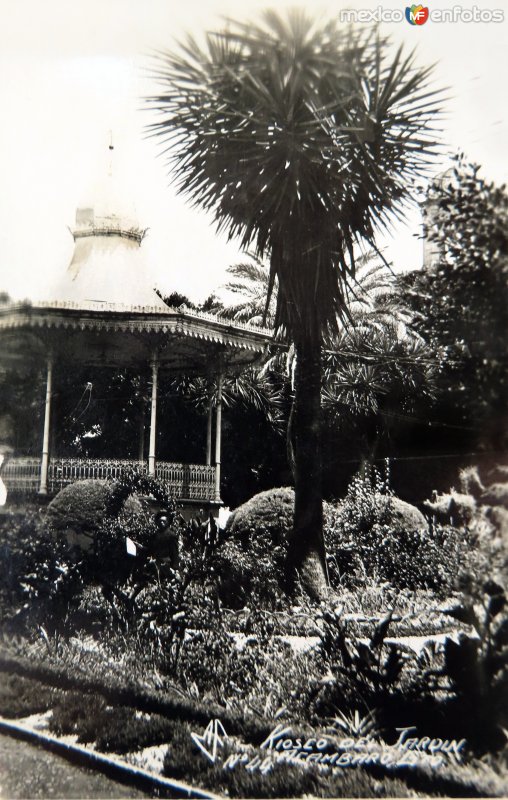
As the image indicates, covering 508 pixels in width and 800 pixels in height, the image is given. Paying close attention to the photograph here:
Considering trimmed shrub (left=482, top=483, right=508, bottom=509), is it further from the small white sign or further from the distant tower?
the small white sign

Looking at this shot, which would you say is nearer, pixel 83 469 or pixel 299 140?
pixel 299 140

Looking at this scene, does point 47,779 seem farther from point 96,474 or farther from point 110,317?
point 110,317

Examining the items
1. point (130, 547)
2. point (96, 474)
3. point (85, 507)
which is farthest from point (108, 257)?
point (130, 547)

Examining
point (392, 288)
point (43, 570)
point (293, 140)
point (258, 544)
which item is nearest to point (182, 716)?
point (258, 544)

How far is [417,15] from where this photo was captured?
179 inches

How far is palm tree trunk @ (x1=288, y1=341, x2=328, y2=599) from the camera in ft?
19.5

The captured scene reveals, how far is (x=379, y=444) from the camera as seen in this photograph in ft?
18.6

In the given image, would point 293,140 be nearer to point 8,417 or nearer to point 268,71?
point 268,71

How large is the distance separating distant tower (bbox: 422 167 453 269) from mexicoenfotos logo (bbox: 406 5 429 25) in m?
0.94

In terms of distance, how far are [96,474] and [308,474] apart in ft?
6.09

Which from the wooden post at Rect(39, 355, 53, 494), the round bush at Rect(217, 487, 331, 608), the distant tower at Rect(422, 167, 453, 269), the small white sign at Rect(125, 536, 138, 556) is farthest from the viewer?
the wooden post at Rect(39, 355, 53, 494)

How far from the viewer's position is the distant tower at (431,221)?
472 centimetres

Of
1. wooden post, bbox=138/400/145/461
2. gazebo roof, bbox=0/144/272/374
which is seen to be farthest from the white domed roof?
wooden post, bbox=138/400/145/461

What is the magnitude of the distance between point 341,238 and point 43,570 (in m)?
3.90
